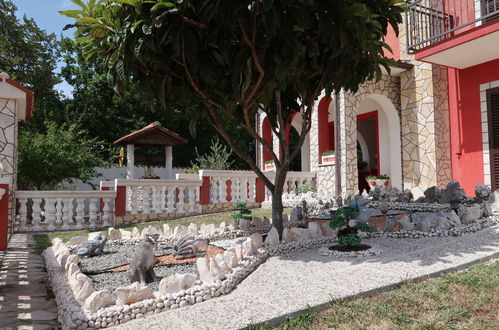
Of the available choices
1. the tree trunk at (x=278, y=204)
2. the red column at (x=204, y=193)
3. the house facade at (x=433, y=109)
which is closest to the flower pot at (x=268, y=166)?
the house facade at (x=433, y=109)

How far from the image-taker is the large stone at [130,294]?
Result: 2771 millimetres

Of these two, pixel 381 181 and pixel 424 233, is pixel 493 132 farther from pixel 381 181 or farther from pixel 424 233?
pixel 424 233

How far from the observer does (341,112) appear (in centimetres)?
1161

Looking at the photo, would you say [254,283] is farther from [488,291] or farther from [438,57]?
[438,57]

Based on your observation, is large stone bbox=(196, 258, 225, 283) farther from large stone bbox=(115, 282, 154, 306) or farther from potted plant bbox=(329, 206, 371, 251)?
potted plant bbox=(329, 206, 371, 251)

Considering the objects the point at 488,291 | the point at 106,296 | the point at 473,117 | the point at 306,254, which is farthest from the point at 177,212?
the point at 473,117

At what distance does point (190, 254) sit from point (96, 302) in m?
2.10

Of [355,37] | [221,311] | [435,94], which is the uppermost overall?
[435,94]

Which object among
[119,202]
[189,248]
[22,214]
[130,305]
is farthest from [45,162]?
[130,305]

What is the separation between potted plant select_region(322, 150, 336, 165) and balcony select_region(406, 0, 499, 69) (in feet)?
12.9

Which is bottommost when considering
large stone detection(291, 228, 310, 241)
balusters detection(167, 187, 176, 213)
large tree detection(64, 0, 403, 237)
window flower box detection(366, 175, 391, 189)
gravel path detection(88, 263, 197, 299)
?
gravel path detection(88, 263, 197, 299)

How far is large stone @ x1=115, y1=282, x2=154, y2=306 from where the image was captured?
2.77 m

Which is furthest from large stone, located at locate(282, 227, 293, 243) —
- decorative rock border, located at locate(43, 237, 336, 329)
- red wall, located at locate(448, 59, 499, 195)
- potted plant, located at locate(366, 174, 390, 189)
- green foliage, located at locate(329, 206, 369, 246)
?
potted plant, located at locate(366, 174, 390, 189)

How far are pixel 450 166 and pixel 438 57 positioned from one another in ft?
10.8
